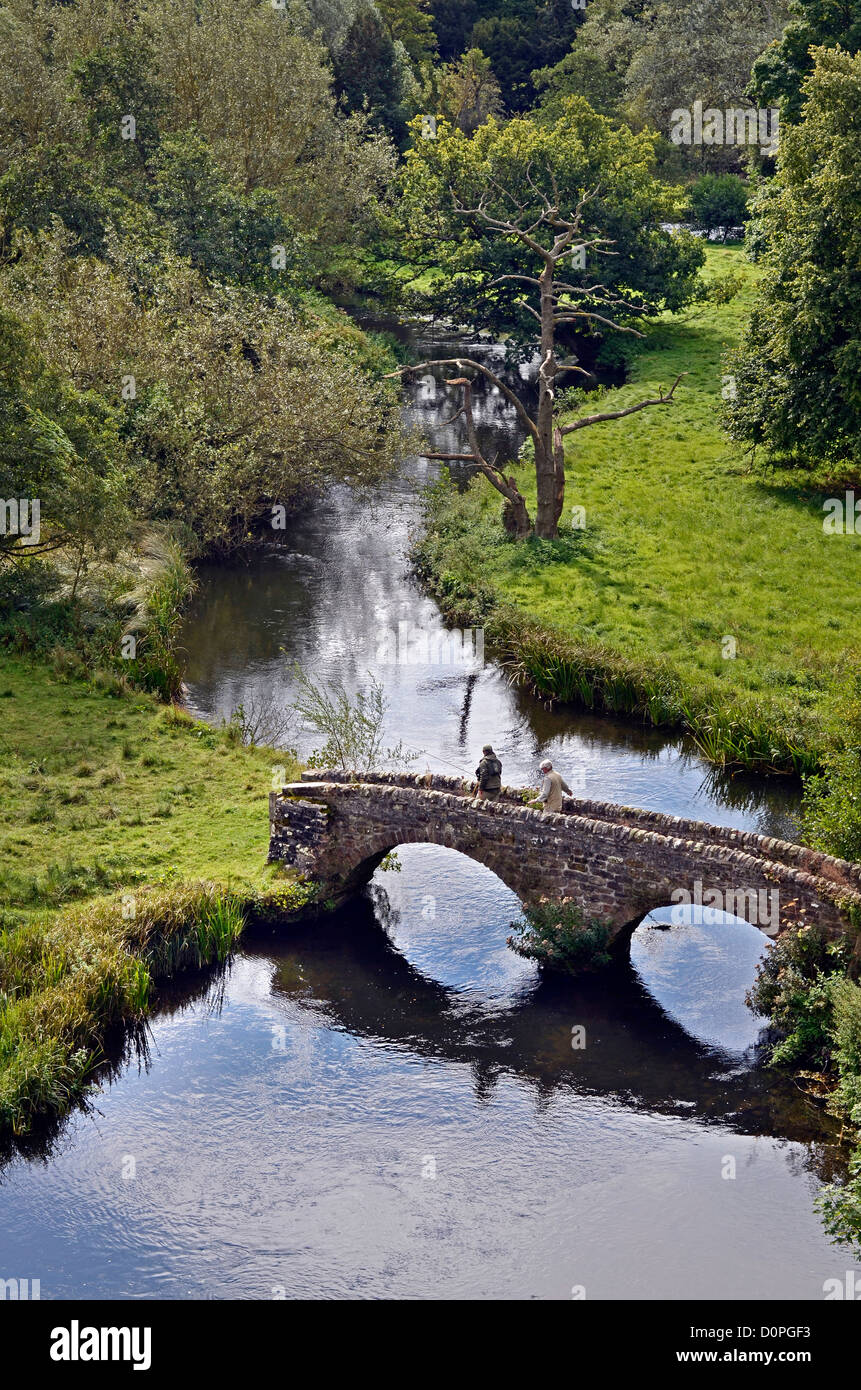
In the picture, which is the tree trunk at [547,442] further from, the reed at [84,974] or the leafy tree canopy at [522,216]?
the reed at [84,974]

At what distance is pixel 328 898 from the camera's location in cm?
2925

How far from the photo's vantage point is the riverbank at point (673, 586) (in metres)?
37.5

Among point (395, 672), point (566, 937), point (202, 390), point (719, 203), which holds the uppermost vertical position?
point (719, 203)

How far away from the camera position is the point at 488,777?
94.3 feet

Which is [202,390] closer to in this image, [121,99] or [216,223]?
[216,223]

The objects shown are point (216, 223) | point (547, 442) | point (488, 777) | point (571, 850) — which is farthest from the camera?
point (216, 223)

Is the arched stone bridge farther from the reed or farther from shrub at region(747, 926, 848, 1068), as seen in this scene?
the reed

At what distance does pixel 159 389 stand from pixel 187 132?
18.4m

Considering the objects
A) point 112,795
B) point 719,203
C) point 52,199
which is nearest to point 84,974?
point 112,795

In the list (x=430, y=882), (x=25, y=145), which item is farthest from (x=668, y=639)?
(x=25, y=145)

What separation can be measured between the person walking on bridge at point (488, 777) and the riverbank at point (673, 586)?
8742mm

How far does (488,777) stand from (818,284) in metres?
26.2

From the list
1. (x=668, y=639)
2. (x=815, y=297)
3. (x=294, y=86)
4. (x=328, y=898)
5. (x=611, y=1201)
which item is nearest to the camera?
(x=611, y=1201)
